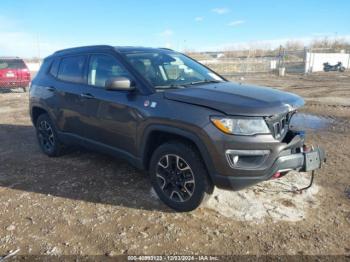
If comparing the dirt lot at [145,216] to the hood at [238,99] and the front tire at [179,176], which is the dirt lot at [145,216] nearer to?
the front tire at [179,176]

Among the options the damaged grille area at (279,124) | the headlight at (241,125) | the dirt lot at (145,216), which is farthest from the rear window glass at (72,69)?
the damaged grille area at (279,124)

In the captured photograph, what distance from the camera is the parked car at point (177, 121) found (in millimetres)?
3178

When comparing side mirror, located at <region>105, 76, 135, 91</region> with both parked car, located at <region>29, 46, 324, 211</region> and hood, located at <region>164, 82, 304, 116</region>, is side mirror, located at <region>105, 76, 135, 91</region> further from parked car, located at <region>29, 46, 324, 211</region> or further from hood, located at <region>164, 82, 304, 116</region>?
hood, located at <region>164, 82, 304, 116</region>

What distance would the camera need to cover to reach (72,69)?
16.7 feet

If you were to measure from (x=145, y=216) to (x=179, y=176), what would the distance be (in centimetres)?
60

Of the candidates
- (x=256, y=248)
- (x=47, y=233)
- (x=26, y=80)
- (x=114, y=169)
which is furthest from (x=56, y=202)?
(x=26, y=80)

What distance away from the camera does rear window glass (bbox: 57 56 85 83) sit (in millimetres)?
4875

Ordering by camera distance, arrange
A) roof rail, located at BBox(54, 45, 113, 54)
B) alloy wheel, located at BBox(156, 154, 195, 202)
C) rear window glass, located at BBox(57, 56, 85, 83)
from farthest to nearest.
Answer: rear window glass, located at BBox(57, 56, 85, 83)
roof rail, located at BBox(54, 45, 113, 54)
alloy wheel, located at BBox(156, 154, 195, 202)

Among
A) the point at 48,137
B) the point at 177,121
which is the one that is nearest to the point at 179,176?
the point at 177,121

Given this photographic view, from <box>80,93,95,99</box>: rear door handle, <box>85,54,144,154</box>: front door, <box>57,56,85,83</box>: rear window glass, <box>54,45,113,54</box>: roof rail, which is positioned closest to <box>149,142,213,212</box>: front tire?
<box>85,54,144,154</box>: front door

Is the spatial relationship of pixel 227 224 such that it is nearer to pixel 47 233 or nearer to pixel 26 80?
pixel 47 233

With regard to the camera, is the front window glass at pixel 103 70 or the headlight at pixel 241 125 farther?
the front window glass at pixel 103 70

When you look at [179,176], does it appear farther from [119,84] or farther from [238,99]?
[119,84]

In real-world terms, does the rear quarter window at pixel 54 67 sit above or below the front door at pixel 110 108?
above
